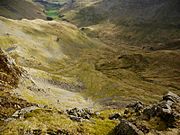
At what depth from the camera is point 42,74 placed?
610ft

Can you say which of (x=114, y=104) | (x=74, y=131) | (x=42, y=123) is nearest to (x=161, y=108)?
(x=74, y=131)

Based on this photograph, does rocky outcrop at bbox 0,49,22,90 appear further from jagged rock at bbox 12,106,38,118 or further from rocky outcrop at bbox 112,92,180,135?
rocky outcrop at bbox 112,92,180,135

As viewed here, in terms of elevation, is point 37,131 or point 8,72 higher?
point 37,131

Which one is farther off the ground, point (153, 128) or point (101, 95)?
point (153, 128)

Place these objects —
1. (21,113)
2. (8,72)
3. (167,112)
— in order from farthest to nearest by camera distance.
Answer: (8,72)
(167,112)
(21,113)

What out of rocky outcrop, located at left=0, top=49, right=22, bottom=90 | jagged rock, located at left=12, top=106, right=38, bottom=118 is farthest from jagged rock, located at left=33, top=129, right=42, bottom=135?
rocky outcrop, located at left=0, top=49, right=22, bottom=90

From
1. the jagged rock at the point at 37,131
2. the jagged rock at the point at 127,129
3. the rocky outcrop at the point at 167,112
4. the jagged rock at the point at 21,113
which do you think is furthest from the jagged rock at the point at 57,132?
the rocky outcrop at the point at 167,112

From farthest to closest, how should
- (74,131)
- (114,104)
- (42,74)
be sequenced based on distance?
(42,74), (114,104), (74,131)

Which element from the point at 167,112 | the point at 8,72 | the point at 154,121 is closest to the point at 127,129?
the point at 154,121

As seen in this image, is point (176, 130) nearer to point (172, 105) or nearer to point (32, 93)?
point (172, 105)

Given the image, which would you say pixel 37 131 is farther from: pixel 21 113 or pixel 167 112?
pixel 167 112

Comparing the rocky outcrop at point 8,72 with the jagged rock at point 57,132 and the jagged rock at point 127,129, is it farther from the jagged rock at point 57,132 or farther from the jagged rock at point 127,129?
the jagged rock at point 127,129

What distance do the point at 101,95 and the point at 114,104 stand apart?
20344 millimetres

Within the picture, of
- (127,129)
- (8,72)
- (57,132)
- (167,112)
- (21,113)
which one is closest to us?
(127,129)
